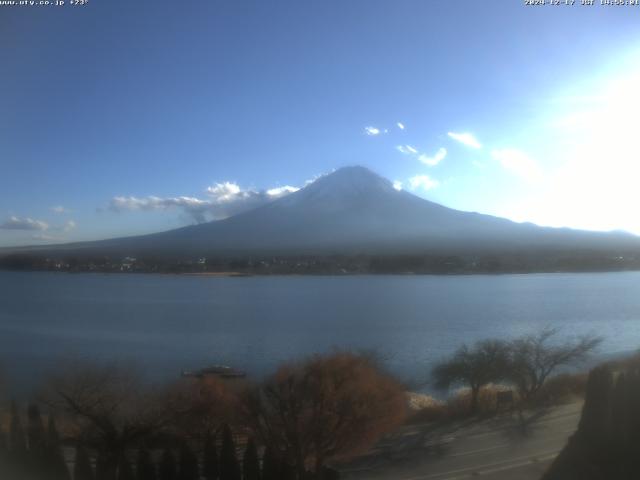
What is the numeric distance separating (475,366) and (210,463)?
113 inches

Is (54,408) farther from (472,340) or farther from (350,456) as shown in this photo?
(472,340)

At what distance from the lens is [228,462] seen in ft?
10.5

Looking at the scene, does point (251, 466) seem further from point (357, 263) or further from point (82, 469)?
point (357, 263)

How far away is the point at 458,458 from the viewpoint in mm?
3385

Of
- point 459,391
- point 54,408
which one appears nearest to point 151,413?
point 54,408

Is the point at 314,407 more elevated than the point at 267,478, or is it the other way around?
the point at 314,407

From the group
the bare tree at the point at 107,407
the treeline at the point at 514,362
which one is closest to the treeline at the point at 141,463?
the bare tree at the point at 107,407

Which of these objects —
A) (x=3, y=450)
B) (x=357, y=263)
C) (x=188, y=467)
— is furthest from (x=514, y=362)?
(x=357, y=263)

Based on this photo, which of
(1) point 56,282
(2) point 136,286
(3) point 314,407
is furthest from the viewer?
(2) point 136,286

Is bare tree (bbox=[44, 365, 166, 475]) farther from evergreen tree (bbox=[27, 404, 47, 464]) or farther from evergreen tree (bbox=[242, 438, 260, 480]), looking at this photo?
evergreen tree (bbox=[242, 438, 260, 480])

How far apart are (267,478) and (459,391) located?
2.65m

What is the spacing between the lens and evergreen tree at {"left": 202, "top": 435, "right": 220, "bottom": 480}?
3215mm

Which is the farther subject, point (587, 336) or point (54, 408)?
point (587, 336)

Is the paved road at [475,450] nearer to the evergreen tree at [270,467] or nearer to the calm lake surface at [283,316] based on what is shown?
the evergreen tree at [270,467]
